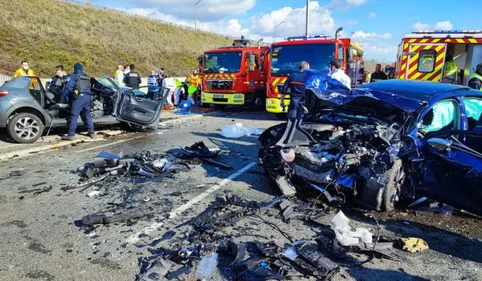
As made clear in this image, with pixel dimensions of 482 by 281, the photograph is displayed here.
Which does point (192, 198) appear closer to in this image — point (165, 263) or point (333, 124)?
point (165, 263)

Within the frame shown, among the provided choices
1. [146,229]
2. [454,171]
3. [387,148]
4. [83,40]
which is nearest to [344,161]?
[387,148]

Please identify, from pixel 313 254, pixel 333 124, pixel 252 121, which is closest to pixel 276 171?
pixel 333 124

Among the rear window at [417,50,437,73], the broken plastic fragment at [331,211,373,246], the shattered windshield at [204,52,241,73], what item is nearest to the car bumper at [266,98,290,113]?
the shattered windshield at [204,52,241,73]

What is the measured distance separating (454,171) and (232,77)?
10241 millimetres

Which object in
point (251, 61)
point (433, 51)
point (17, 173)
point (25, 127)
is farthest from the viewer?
point (251, 61)

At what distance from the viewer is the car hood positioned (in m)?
4.45

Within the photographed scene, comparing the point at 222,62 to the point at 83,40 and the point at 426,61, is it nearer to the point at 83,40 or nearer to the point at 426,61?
the point at 426,61

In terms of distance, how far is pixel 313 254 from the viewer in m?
3.18

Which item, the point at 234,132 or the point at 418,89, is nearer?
the point at 418,89

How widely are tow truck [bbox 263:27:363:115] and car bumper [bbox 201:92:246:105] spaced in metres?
A: 2.12

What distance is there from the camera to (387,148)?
406 centimetres

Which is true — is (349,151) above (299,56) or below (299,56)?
below

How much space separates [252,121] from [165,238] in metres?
8.42

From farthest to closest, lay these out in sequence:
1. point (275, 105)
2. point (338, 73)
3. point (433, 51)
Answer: point (275, 105) → point (433, 51) → point (338, 73)
